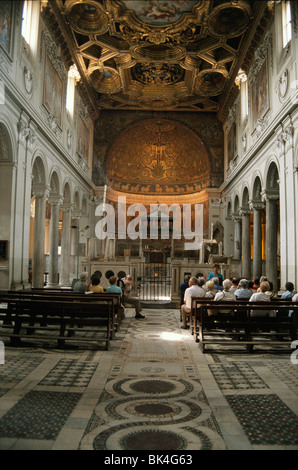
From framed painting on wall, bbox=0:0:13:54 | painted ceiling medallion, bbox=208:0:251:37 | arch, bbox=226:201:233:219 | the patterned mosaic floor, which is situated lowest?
the patterned mosaic floor

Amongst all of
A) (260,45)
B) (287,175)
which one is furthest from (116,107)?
(287,175)

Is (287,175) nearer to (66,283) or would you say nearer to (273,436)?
(273,436)

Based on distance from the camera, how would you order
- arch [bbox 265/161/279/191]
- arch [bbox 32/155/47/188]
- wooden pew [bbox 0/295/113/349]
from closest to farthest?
wooden pew [bbox 0/295/113/349] < arch [bbox 265/161/279/191] < arch [bbox 32/155/47/188]

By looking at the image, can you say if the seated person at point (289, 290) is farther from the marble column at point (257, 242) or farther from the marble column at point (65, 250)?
the marble column at point (65, 250)

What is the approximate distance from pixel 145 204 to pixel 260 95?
14.1m

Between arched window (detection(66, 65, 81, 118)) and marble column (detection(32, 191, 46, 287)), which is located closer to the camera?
marble column (detection(32, 191, 46, 287))

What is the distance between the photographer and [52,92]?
16312 millimetres

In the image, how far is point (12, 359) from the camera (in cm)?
598

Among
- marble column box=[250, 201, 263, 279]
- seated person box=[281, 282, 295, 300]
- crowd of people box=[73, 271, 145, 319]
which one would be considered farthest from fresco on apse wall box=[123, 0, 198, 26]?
seated person box=[281, 282, 295, 300]

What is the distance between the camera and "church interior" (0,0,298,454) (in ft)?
13.2

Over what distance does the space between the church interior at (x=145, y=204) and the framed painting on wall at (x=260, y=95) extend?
0.22 m

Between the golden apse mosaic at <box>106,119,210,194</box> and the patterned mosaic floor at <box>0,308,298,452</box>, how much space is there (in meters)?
21.8

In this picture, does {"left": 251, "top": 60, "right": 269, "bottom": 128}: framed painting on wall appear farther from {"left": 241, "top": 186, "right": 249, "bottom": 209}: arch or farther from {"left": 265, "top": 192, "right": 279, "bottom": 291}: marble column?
{"left": 241, "top": 186, "right": 249, "bottom": 209}: arch

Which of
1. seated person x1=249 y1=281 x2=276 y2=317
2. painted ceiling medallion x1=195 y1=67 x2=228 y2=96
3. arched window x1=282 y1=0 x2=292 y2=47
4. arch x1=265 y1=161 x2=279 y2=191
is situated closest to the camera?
seated person x1=249 y1=281 x2=276 y2=317
